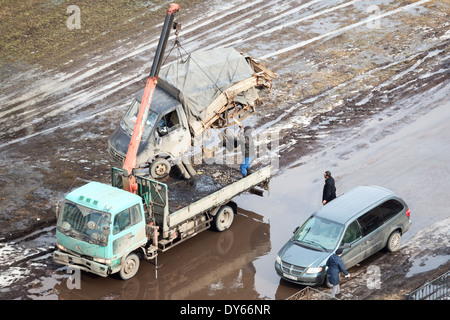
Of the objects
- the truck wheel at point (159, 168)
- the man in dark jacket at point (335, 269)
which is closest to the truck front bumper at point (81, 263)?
the truck wheel at point (159, 168)

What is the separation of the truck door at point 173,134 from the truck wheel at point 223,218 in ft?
7.24

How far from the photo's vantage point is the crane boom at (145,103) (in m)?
18.0

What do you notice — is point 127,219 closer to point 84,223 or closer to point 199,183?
point 84,223

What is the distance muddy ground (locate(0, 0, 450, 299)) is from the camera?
21.2 m

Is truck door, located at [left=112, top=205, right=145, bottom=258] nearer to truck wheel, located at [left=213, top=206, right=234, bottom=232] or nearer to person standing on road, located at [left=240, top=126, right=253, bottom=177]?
truck wheel, located at [left=213, top=206, right=234, bottom=232]

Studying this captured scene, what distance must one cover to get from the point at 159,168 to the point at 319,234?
5040 millimetres

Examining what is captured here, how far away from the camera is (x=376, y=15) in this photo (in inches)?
1324

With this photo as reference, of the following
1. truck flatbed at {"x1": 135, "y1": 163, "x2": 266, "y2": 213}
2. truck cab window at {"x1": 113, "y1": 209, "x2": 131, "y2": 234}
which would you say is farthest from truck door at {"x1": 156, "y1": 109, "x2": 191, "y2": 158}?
truck cab window at {"x1": 113, "y1": 209, "x2": 131, "y2": 234}

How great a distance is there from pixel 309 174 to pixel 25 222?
8758 mm

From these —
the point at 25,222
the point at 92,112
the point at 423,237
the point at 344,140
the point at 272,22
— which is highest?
the point at 272,22

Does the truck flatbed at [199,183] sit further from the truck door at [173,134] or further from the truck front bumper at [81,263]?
the truck front bumper at [81,263]
